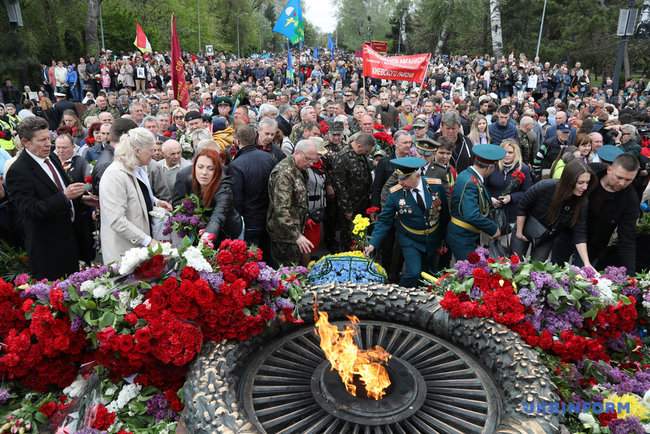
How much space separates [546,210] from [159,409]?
4.13m

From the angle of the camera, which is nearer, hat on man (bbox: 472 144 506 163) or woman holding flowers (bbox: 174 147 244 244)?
woman holding flowers (bbox: 174 147 244 244)

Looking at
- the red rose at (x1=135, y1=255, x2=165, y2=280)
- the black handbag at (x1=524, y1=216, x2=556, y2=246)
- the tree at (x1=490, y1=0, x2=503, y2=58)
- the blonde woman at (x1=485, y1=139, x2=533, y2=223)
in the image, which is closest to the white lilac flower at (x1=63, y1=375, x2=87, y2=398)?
the red rose at (x1=135, y1=255, x2=165, y2=280)

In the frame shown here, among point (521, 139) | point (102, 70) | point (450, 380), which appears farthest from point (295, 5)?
point (450, 380)

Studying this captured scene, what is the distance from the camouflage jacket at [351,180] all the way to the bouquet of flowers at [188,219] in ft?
7.62

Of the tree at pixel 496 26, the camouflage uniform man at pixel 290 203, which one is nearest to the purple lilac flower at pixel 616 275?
the camouflage uniform man at pixel 290 203

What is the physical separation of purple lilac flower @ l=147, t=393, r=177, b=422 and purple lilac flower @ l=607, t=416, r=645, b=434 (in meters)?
2.44

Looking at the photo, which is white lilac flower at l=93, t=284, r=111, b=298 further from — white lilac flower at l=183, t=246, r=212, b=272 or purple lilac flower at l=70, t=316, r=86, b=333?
white lilac flower at l=183, t=246, r=212, b=272

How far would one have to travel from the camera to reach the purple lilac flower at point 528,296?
3322 millimetres

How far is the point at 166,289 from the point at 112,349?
47 cm

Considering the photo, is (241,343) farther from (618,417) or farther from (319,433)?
(618,417)

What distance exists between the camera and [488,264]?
3656mm

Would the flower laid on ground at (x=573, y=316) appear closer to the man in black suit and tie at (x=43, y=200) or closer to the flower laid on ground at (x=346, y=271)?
the flower laid on ground at (x=346, y=271)

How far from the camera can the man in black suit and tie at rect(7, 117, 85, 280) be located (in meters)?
4.25

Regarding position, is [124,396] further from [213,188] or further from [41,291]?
[213,188]
